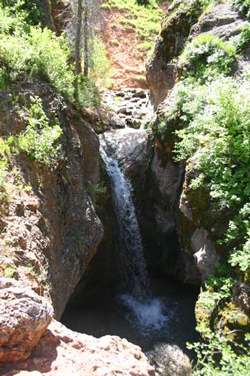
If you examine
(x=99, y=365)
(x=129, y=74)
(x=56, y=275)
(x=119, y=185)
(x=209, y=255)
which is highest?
(x=129, y=74)

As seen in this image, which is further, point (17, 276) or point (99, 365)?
point (17, 276)

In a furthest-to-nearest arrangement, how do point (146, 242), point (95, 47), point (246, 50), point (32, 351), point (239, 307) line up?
point (95, 47)
point (146, 242)
point (246, 50)
point (239, 307)
point (32, 351)

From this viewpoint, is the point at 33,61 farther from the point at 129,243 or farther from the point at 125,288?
the point at 125,288

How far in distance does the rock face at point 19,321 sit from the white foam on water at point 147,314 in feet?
22.0

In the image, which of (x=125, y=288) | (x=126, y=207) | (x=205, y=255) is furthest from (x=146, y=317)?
(x=205, y=255)

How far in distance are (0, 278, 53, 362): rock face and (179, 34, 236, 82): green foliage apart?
7623 millimetres

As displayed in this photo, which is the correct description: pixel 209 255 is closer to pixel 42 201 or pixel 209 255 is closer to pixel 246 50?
pixel 42 201

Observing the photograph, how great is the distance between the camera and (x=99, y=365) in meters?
3.21

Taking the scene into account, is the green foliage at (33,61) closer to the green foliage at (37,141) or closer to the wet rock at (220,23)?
the green foliage at (37,141)

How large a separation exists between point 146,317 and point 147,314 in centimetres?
17

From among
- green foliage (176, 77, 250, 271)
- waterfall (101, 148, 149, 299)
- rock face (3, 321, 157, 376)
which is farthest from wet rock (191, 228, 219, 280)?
waterfall (101, 148, 149, 299)

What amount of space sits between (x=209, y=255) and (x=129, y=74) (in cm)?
1909

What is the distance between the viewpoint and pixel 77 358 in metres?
3.32

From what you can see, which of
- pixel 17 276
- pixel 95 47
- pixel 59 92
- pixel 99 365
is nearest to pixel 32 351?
pixel 99 365
